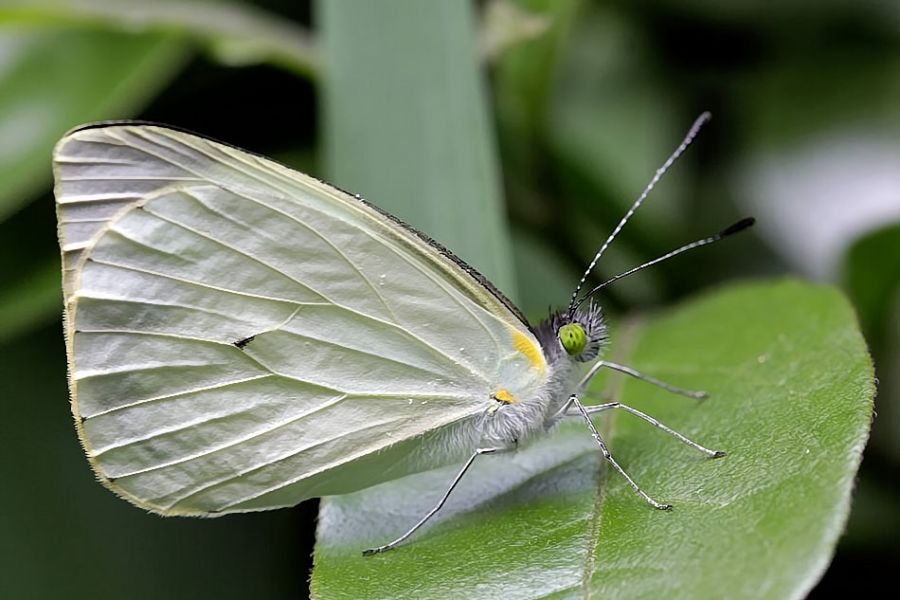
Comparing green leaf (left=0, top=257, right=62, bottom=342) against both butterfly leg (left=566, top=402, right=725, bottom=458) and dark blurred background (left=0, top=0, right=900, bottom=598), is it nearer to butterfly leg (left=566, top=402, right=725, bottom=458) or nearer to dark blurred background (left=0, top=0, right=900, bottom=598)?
dark blurred background (left=0, top=0, right=900, bottom=598)

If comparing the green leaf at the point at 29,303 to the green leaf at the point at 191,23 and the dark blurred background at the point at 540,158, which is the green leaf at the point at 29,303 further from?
the green leaf at the point at 191,23

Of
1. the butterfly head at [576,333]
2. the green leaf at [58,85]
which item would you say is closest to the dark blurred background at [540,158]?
the green leaf at [58,85]

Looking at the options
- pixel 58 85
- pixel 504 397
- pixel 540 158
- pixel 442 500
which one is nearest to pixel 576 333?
pixel 504 397

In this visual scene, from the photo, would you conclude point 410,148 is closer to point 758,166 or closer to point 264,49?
point 264,49

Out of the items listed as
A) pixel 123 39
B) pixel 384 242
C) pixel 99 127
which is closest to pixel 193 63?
pixel 123 39

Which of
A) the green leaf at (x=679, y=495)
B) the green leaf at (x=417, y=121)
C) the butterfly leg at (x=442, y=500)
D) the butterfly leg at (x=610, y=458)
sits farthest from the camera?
the green leaf at (x=417, y=121)

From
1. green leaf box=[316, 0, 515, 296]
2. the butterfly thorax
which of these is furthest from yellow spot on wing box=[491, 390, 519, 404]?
green leaf box=[316, 0, 515, 296]

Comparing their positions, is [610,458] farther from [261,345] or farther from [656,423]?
[261,345]
